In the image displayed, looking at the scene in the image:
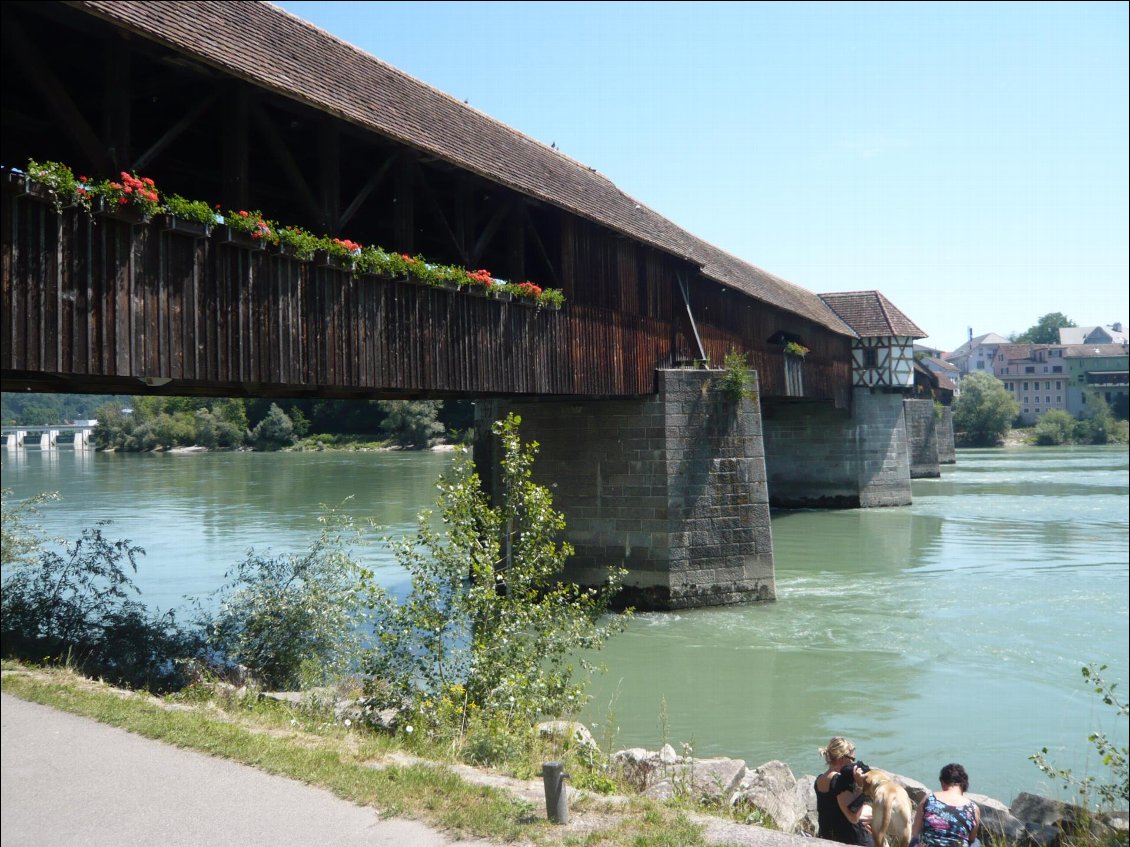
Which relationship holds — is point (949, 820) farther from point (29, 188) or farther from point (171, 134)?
point (171, 134)

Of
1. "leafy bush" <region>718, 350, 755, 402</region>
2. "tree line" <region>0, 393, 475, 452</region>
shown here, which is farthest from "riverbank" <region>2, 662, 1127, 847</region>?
"tree line" <region>0, 393, 475, 452</region>

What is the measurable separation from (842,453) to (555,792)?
79.5ft

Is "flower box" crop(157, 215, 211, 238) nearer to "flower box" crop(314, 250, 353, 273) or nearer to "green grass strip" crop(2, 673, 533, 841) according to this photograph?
"flower box" crop(314, 250, 353, 273)

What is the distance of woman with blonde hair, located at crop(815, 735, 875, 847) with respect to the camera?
202 inches

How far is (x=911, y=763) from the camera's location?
738cm

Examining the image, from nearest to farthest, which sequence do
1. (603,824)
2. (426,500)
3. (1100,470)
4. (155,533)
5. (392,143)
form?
(603,824) → (392,143) → (155,533) → (426,500) → (1100,470)

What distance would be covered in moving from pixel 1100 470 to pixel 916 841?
42.1 m

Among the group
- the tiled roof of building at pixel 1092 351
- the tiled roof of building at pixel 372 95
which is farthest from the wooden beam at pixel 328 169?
the tiled roof of building at pixel 1092 351

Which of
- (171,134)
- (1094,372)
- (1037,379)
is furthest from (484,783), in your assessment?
(1037,379)

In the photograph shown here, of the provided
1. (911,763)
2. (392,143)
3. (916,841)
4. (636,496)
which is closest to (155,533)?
(636,496)

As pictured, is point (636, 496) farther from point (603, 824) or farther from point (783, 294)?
point (783, 294)

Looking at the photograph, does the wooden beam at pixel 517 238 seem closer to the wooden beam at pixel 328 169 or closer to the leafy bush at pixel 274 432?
the wooden beam at pixel 328 169

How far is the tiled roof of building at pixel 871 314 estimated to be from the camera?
2738cm

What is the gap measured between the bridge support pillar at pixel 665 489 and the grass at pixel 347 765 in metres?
6.93
